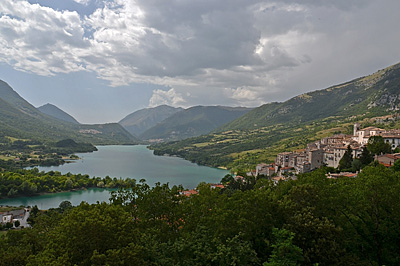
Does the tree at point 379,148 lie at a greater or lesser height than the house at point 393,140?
lesser

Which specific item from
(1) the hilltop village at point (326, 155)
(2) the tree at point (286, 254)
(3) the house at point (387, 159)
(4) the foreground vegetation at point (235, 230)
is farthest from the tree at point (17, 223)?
(3) the house at point (387, 159)

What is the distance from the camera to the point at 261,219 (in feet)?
44.5

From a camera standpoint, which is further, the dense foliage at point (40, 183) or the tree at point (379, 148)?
the dense foliage at point (40, 183)

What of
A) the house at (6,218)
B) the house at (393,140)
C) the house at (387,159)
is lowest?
the house at (6,218)

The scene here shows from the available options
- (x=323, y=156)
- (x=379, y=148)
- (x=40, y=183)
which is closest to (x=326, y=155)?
(x=323, y=156)

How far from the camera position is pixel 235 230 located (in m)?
13.3

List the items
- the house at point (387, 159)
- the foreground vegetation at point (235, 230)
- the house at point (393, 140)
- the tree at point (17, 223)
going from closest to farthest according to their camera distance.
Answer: the foreground vegetation at point (235, 230)
the house at point (387, 159)
the tree at point (17, 223)
the house at point (393, 140)

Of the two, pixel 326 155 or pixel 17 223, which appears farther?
pixel 326 155

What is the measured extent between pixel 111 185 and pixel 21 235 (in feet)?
206

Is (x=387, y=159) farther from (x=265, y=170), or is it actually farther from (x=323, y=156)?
(x=265, y=170)

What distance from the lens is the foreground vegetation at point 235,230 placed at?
1072cm

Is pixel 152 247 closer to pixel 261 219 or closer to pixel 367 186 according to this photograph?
pixel 261 219

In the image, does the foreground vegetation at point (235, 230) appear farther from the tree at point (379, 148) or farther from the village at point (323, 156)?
the tree at point (379, 148)

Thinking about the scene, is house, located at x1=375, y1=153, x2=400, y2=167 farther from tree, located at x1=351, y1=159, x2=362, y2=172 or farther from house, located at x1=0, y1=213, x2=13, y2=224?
house, located at x1=0, y1=213, x2=13, y2=224
